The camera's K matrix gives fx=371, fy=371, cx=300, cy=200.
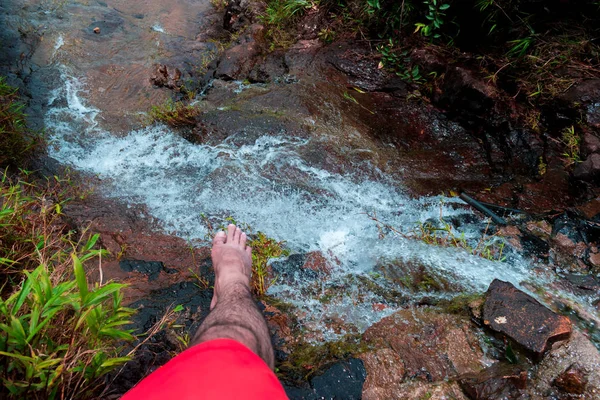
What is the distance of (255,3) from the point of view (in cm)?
555

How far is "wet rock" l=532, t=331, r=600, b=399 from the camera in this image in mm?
1784

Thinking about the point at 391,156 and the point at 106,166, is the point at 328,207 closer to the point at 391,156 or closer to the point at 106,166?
the point at 391,156

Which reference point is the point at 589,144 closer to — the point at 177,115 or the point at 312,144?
the point at 312,144

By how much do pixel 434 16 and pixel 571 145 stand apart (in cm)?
185

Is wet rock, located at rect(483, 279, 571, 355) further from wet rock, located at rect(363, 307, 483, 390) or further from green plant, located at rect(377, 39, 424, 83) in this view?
green plant, located at rect(377, 39, 424, 83)

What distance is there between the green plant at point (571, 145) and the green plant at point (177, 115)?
3.58 m

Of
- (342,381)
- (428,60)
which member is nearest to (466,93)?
(428,60)

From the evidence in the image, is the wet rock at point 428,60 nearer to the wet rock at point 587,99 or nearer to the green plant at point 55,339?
the wet rock at point 587,99

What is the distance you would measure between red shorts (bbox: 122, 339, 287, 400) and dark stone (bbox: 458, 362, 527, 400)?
3.71 ft

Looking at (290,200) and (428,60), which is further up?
(428,60)

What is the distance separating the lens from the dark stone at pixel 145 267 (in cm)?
253

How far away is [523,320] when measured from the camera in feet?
6.63

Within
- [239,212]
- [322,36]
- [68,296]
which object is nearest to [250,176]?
[239,212]

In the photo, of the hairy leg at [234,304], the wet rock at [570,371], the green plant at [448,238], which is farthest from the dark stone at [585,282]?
the hairy leg at [234,304]
